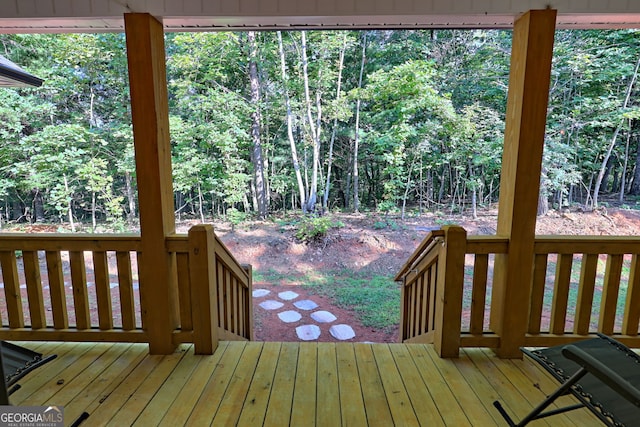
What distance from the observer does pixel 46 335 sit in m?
2.46

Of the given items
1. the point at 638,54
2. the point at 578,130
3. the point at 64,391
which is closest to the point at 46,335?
the point at 64,391

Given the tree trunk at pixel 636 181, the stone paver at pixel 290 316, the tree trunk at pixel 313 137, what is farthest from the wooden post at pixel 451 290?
the tree trunk at pixel 636 181

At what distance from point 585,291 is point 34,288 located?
148 inches

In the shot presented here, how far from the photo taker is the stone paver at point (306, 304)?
5918mm

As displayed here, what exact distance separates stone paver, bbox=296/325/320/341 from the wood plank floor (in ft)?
7.86

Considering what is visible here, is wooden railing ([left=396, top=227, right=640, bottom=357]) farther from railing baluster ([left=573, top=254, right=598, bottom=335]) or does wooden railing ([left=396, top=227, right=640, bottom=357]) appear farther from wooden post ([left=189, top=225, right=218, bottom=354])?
wooden post ([left=189, top=225, right=218, bottom=354])

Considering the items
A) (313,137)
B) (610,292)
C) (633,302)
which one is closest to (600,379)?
(610,292)

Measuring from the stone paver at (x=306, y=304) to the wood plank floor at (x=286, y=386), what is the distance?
343 centimetres

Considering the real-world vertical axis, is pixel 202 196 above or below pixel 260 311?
above

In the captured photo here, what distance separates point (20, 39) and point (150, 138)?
8.84 meters

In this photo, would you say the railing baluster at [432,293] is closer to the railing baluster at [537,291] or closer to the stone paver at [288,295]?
the railing baluster at [537,291]

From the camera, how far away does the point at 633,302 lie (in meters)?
2.34

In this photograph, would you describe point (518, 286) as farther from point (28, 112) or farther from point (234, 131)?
point (28, 112)

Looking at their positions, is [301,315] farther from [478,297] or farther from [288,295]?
[478,297]
